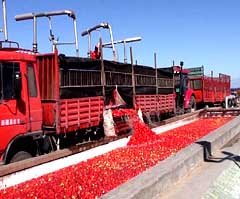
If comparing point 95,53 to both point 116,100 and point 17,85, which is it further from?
point 17,85

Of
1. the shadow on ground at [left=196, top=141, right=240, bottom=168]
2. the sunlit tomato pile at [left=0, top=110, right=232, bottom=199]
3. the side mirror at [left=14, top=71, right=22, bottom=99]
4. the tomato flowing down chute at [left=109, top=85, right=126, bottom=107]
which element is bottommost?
the sunlit tomato pile at [left=0, top=110, right=232, bottom=199]

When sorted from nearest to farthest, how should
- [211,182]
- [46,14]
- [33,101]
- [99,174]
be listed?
[211,182] < [99,174] < [33,101] < [46,14]

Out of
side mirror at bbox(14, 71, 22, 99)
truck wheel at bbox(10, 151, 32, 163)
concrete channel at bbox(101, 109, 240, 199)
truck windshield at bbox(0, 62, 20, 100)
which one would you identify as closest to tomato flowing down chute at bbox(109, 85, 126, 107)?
concrete channel at bbox(101, 109, 240, 199)

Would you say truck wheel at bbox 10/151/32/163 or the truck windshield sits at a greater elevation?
the truck windshield

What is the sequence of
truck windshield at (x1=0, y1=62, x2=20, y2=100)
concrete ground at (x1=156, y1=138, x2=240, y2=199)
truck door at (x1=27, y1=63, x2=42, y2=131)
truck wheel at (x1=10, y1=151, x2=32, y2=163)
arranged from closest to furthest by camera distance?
concrete ground at (x1=156, y1=138, x2=240, y2=199)
truck windshield at (x1=0, y1=62, x2=20, y2=100)
truck wheel at (x1=10, y1=151, x2=32, y2=163)
truck door at (x1=27, y1=63, x2=42, y2=131)

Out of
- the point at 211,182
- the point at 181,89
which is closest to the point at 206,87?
the point at 181,89

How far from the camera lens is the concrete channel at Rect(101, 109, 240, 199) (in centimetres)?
541

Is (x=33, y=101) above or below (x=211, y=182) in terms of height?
above

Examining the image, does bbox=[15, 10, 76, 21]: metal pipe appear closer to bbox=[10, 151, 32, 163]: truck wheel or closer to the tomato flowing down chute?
the tomato flowing down chute

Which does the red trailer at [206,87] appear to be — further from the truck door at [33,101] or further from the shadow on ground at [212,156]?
the truck door at [33,101]

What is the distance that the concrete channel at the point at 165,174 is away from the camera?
5.41m

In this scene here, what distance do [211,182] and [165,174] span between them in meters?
1.06

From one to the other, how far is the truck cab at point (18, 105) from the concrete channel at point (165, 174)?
3146 mm

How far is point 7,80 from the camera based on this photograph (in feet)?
28.8
